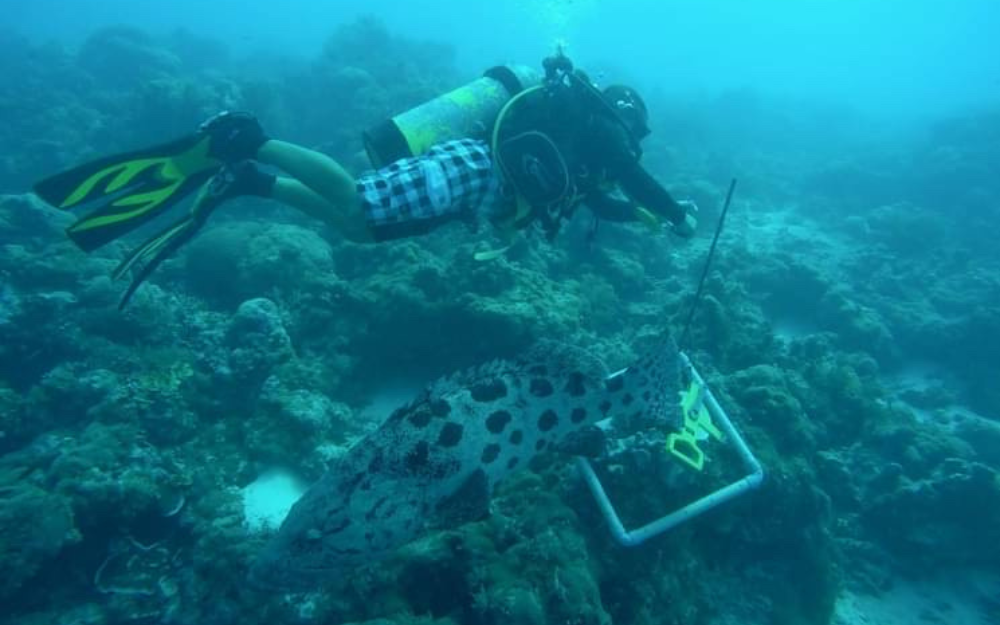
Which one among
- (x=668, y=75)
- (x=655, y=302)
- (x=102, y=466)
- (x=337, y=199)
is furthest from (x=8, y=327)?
(x=668, y=75)

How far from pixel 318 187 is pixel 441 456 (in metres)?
2.55

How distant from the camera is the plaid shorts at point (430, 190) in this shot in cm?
440

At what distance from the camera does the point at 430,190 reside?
4.43 m

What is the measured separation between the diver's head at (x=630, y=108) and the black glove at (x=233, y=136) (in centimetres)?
314

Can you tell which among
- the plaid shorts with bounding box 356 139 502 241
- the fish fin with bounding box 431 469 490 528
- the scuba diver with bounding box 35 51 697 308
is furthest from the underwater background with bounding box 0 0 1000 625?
the plaid shorts with bounding box 356 139 502 241

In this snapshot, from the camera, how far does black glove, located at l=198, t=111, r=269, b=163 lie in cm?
453

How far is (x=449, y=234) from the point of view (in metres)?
8.32

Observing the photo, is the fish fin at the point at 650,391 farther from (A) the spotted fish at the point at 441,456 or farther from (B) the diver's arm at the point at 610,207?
(B) the diver's arm at the point at 610,207

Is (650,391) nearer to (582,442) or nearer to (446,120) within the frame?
(582,442)

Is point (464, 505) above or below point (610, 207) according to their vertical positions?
below

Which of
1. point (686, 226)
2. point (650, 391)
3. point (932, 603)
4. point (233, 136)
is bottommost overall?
point (932, 603)

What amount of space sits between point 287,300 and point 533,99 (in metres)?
3.74

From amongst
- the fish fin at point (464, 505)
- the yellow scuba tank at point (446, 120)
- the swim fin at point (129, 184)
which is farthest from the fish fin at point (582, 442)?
the swim fin at point (129, 184)

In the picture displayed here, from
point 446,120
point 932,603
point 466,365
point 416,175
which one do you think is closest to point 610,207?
point 446,120
